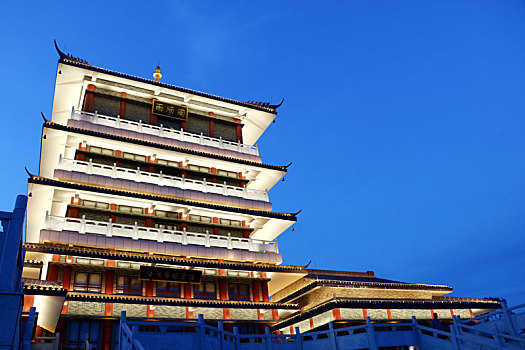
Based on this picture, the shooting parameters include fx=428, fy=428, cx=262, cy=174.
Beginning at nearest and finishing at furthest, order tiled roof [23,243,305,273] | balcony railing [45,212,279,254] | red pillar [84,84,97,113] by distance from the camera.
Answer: tiled roof [23,243,305,273]
balcony railing [45,212,279,254]
red pillar [84,84,97,113]

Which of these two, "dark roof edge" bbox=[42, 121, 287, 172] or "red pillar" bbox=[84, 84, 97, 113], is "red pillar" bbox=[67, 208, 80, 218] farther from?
"red pillar" bbox=[84, 84, 97, 113]

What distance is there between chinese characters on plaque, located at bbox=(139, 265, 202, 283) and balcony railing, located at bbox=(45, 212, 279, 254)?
183 cm

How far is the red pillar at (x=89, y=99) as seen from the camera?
3005cm

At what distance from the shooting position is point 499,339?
15.9 metres

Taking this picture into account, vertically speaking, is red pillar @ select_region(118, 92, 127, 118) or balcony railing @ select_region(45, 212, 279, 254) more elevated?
red pillar @ select_region(118, 92, 127, 118)

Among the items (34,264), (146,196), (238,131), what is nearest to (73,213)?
(34,264)

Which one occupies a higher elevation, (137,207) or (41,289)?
(137,207)

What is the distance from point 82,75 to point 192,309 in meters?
17.8

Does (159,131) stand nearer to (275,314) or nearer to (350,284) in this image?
(275,314)

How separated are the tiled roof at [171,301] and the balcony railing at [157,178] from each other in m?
7.96

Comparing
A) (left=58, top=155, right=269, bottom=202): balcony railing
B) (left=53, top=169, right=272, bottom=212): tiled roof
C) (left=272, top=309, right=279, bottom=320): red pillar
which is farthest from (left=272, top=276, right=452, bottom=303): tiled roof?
(left=58, top=155, right=269, bottom=202): balcony railing

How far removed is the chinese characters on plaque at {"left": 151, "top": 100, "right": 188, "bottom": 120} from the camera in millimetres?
32281

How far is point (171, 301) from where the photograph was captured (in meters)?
24.4

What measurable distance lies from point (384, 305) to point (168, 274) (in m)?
13.6
